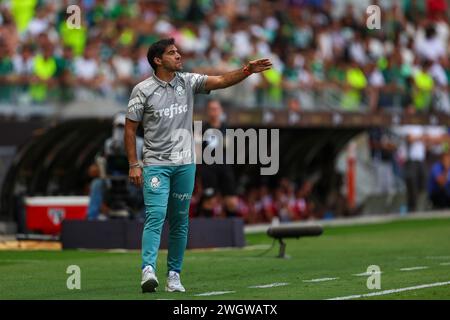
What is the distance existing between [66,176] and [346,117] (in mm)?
6616

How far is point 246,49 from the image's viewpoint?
29.8 metres

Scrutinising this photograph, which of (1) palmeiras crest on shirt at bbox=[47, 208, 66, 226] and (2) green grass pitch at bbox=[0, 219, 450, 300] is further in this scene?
(1) palmeiras crest on shirt at bbox=[47, 208, 66, 226]

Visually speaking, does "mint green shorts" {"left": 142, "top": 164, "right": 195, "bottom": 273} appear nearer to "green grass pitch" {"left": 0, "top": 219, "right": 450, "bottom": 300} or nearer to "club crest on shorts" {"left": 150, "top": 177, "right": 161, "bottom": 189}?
"club crest on shorts" {"left": 150, "top": 177, "right": 161, "bottom": 189}

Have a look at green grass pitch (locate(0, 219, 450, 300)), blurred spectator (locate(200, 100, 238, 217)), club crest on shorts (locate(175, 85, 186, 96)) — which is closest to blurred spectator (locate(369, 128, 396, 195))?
green grass pitch (locate(0, 219, 450, 300))

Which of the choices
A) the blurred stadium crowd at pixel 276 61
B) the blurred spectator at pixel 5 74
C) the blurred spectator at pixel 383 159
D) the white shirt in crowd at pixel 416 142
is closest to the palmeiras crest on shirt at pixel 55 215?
the blurred stadium crowd at pixel 276 61

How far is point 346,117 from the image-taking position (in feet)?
92.7

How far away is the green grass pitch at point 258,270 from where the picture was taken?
12.5m

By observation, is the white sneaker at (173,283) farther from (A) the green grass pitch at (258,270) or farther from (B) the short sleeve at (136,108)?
(B) the short sleeve at (136,108)

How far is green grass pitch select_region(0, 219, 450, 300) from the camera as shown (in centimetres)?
1253

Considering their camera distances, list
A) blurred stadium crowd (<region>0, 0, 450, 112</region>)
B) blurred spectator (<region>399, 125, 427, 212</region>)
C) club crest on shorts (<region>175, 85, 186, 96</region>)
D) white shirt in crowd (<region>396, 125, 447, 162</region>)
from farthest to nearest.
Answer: white shirt in crowd (<region>396, 125, 447, 162</region>)
blurred spectator (<region>399, 125, 427, 212</region>)
blurred stadium crowd (<region>0, 0, 450, 112</region>)
club crest on shorts (<region>175, 85, 186, 96</region>)

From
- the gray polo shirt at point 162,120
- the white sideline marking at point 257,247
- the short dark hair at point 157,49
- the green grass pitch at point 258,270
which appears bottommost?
the white sideline marking at point 257,247

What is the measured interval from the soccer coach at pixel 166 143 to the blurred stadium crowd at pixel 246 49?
11075 millimetres

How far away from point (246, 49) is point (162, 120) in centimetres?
1731

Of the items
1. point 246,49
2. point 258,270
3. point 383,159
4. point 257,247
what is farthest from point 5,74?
point 383,159
